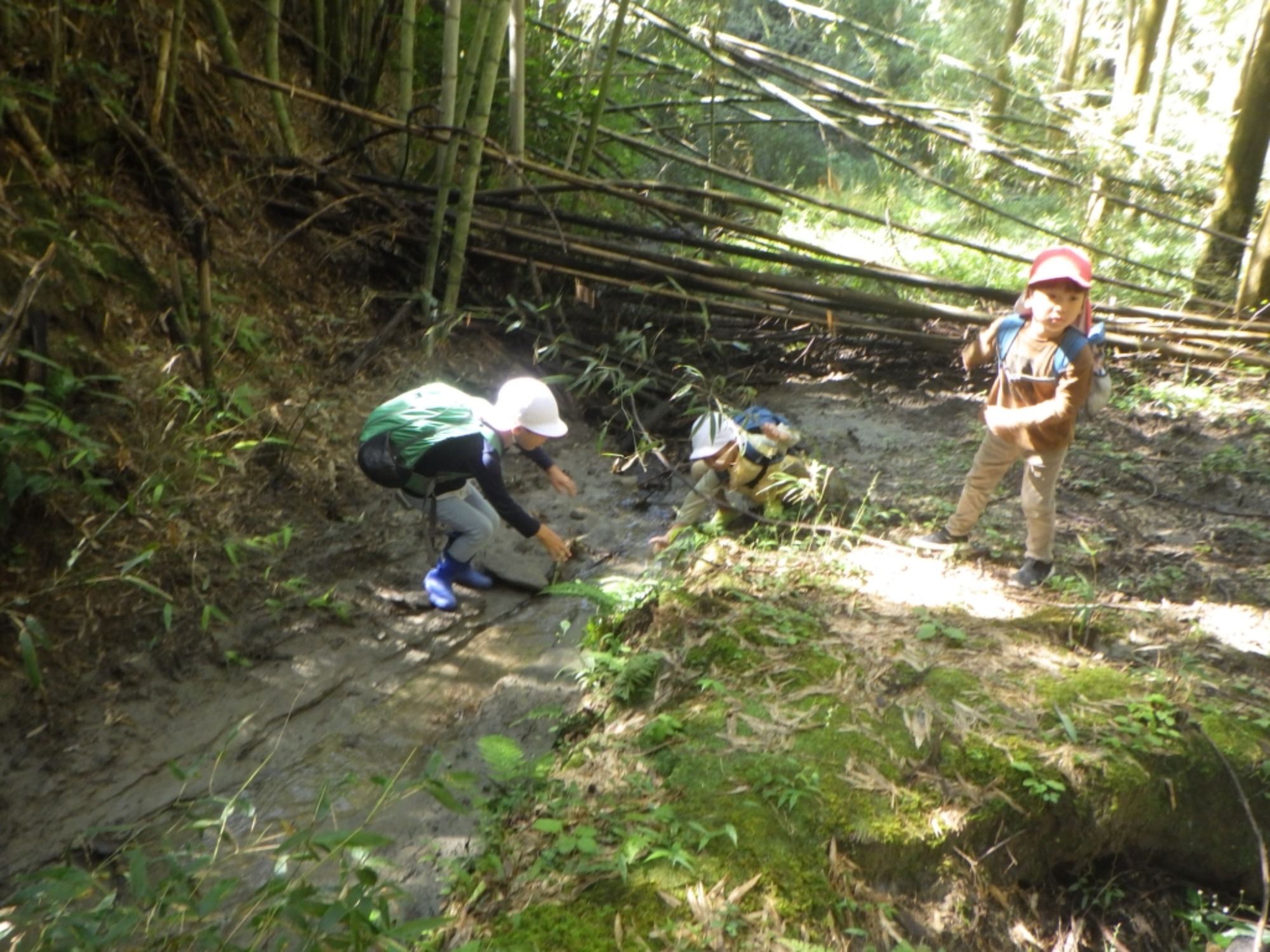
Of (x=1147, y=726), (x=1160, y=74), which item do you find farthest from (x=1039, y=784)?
(x=1160, y=74)

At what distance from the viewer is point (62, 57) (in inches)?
203

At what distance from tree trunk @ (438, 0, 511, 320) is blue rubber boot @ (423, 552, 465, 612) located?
2.41m

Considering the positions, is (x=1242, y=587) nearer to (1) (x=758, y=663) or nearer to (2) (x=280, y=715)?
(1) (x=758, y=663)

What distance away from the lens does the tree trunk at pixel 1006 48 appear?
1402cm

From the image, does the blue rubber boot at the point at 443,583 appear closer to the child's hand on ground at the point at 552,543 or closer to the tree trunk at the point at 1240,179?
the child's hand on ground at the point at 552,543

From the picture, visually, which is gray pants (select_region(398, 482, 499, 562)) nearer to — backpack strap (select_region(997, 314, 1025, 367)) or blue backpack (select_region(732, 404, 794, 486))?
blue backpack (select_region(732, 404, 794, 486))

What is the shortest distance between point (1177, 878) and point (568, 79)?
25.5 ft

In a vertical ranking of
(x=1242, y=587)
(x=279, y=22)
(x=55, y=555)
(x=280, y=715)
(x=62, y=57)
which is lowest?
(x=280, y=715)

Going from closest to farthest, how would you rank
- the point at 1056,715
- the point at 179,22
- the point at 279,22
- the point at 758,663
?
1. the point at 1056,715
2. the point at 758,663
3. the point at 179,22
4. the point at 279,22

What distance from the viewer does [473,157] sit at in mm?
6516

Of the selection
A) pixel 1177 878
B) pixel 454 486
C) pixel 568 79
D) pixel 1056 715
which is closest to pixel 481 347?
pixel 454 486

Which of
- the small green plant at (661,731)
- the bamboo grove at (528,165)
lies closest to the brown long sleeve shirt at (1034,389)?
the small green plant at (661,731)

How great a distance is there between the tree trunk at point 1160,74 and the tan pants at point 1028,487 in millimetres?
8591

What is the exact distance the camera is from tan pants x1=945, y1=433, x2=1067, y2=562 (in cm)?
418
